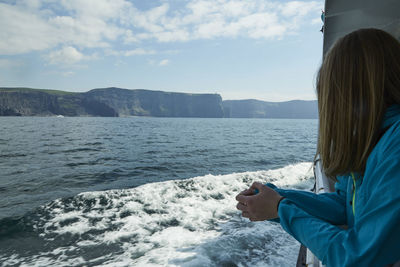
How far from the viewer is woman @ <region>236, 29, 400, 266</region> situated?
25.6 inches

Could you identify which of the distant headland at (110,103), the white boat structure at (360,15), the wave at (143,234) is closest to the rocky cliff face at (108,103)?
the distant headland at (110,103)

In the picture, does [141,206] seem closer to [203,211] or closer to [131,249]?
[203,211]

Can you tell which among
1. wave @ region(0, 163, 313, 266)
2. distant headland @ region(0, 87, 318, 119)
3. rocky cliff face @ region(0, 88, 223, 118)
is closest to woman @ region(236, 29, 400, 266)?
wave @ region(0, 163, 313, 266)

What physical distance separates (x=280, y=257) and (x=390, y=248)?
3.97 metres

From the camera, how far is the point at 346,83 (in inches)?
33.2

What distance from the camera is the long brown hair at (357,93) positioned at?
791mm

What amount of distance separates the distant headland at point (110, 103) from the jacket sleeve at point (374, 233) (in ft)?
476

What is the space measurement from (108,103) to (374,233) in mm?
164820

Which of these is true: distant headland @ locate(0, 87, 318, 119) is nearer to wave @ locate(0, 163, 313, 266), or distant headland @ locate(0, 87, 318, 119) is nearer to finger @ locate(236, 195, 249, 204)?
wave @ locate(0, 163, 313, 266)

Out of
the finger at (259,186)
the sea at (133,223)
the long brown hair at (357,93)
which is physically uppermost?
the long brown hair at (357,93)

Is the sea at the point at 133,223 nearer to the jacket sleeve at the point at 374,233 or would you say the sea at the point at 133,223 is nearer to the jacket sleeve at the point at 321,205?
the jacket sleeve at the point at 321,205

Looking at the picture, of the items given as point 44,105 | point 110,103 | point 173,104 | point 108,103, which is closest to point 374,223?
point 44,105

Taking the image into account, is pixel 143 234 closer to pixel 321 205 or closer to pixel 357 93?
pixel 321 205

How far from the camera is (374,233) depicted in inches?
25.8
